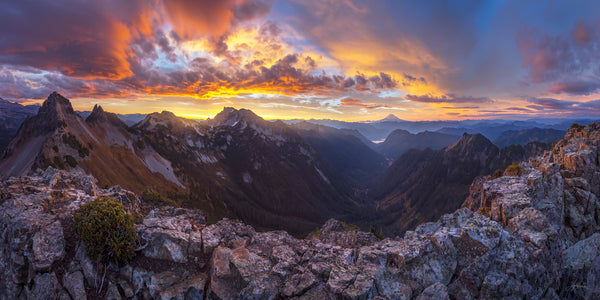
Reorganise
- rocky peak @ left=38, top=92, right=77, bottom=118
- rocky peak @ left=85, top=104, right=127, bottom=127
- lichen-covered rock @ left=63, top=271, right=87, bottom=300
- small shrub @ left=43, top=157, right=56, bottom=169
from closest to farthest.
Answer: lichen-covered rock @ left=63, top=271, right=87, bottom=300 → small shrub @ left=43, top=157, right=56, bottom=169 → rocky peak @ left=38, top=92, right=77, bottom=118 → rocky peak @ left=85, top=104, right=127, bottom=127

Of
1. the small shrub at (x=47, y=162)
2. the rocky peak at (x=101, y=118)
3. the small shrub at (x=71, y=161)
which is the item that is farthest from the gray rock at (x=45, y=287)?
the rocky peak at (x=101, y=118)

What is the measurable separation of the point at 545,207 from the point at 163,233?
46.1 metres

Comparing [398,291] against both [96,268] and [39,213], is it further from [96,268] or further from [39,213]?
[39,213]

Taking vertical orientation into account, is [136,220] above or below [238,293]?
above

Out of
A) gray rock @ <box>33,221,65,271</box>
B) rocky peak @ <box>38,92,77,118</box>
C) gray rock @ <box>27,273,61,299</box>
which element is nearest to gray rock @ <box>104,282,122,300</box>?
gray rock @ <box>27,273,61,299</box>

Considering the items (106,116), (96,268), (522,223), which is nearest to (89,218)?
(96,268)

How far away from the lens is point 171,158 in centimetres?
17225

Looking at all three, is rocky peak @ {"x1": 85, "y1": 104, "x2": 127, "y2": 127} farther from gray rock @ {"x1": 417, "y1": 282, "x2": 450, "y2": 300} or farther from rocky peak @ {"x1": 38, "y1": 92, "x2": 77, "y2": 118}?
gray rock @ {"x1": 417, "y1": 282, "x2": 450, "y2": 300}

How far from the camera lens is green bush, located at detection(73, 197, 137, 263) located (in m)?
19.8

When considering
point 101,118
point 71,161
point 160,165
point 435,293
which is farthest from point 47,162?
point 435,293

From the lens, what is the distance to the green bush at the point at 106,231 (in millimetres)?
19797

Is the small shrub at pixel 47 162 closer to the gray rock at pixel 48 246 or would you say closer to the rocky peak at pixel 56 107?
the rocky peak at pixel 56 107

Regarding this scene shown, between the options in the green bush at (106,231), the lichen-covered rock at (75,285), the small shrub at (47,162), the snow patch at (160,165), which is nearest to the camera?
the lichen-covered rock at (75,285)

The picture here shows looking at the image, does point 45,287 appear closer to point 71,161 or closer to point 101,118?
point 71,161
